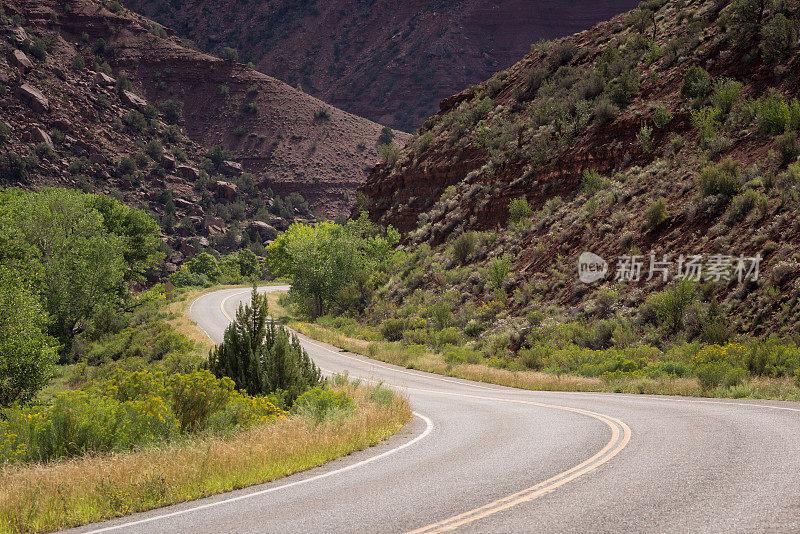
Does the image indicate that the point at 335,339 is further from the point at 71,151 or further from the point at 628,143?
the point at 71,151

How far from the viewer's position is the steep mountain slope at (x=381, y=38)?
170 meters

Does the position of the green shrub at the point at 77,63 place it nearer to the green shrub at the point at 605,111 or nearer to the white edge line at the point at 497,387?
the white edge line at the point at 497,387

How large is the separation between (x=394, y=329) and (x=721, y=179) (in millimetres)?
19616

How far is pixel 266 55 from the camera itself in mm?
185625

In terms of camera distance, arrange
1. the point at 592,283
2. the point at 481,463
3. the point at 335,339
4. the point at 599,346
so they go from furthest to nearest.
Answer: the point at 335,339
the point at 592,283
the point at 599,346
the point at 481,463

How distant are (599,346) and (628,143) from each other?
14725 millimetres

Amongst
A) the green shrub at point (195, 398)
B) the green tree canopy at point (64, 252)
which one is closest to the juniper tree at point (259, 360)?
the green shrub at point (195, 398)

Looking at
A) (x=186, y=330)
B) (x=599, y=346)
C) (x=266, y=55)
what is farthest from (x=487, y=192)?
(x=266, y=55)

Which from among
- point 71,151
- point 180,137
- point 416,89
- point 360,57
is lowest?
point 71,151

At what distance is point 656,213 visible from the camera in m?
26.5

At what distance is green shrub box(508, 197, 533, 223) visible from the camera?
35812 millimetres

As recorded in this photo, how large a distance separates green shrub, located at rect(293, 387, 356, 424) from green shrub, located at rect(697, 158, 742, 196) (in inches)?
806

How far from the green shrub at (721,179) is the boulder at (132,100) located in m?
108

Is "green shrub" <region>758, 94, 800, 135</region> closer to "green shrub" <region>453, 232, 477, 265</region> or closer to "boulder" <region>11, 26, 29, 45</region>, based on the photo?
"green shrub" <region>453, 232, 477, 265</region>
